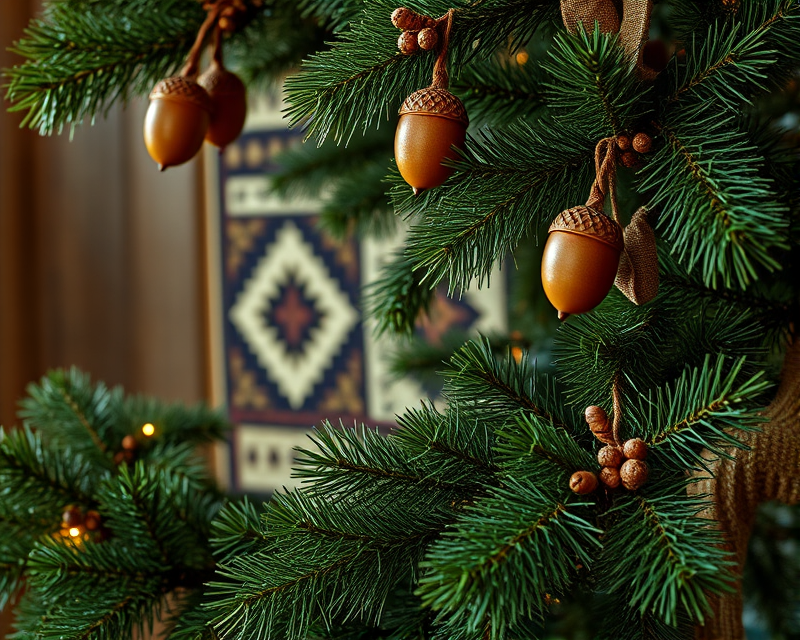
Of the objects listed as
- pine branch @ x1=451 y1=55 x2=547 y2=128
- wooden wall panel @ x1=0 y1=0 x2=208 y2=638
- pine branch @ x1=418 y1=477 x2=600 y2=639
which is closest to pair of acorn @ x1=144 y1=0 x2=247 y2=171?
pine branch @ x1=451 y1=55 x2=547 y2=128

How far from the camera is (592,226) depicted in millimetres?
271

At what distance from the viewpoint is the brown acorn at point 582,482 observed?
273 millimetres

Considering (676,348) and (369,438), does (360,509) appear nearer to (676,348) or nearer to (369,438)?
(369,438)

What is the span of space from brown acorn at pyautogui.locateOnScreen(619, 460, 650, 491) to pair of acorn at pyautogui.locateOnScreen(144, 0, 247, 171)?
260mm

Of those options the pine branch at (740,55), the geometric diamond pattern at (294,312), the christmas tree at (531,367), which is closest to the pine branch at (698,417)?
the christmas tree at (531,367)

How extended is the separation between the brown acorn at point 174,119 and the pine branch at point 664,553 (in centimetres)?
27

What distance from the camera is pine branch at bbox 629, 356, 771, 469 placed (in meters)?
0.26

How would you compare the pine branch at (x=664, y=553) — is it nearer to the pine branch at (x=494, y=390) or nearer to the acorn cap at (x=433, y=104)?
the pine branch at (x=494, y=390)

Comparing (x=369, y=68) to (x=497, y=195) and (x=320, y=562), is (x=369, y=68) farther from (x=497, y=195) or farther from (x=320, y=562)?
(x=320, y=562)

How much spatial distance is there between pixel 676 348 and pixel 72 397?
40cm

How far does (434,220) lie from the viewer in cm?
32

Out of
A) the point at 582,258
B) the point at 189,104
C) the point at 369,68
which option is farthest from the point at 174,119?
the point at 582,258

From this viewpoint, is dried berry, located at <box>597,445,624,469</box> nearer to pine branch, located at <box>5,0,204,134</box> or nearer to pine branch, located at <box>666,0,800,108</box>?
pine branch, located at <box>666,0,800,108</box>

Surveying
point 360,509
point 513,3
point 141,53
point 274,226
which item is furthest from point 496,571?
point 274,226
